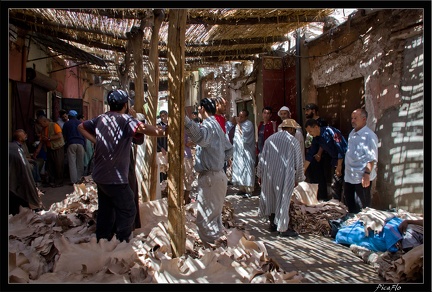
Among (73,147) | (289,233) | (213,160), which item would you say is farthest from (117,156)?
(73,147)

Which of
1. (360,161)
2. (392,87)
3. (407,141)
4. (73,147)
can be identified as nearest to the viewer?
(360,161)

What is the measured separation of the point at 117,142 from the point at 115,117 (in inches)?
8.8

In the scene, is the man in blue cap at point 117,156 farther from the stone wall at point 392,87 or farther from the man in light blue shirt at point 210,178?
the stone wall at point 392,87

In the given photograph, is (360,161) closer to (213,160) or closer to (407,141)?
(407,141)

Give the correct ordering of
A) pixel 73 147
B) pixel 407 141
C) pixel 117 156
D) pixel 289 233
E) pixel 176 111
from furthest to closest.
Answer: pixel 73 147 < pixel 407 141 < pixel 289 233 < pixel 117 156 < pixel 176 111

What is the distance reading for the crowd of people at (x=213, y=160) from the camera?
368cm

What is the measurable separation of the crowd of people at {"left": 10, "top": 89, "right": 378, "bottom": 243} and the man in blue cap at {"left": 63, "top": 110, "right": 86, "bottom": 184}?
21mm

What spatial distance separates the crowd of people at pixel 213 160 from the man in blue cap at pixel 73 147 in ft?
0.07

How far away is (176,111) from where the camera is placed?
10.9 feet

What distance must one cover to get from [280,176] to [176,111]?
8.08 ft

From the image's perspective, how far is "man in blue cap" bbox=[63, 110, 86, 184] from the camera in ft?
29.8

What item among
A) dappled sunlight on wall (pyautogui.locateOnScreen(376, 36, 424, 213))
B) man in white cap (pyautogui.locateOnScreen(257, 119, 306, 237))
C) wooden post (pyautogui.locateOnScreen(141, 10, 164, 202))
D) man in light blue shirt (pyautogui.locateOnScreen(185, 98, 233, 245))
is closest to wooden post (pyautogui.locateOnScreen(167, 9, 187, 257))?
man in light blue shirt (pyautogui.locateOnScreen(185, 98, 233, 245))

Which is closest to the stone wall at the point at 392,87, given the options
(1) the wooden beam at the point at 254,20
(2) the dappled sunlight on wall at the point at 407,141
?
(2) the dappled sunlight on wall at the point at 407,141

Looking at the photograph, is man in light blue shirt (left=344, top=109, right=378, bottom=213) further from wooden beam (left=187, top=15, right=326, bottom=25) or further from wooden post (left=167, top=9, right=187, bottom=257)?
wooden post (left=167, top=9, right=187, bottom=257)
